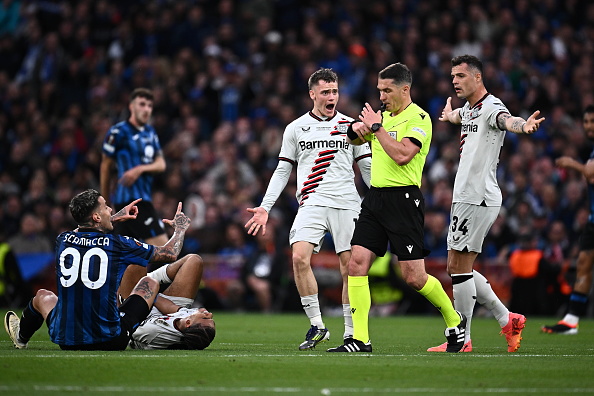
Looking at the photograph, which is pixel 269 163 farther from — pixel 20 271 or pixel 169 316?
pixel 169 316

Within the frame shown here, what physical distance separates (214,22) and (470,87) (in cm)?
1515

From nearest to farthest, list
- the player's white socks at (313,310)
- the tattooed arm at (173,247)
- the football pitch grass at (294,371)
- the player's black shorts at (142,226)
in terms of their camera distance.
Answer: the football pitch grass at (294,371)
the tattooed arm at (173,247)
the player's white socks at (313,310)
the player's black shorts at (142,226)

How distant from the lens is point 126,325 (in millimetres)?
8883

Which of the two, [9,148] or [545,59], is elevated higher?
[545,59]

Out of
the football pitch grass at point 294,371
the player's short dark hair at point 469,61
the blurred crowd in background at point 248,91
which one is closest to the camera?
the football pitch grass at point 294,371

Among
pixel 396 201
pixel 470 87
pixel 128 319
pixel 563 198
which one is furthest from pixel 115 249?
pixel 563 198

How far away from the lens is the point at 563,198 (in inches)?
736

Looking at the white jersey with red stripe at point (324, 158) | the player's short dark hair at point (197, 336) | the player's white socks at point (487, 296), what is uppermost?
the white jersey with red stripe at point (324, 158)

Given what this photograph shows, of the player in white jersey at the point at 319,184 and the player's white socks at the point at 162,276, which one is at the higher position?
the player in white jersey at the point at 319,184

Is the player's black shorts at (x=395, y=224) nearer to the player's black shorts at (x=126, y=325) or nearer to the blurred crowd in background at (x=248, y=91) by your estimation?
the player's black shorts at (x=126, y=325)

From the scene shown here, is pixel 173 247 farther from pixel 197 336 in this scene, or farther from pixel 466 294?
pixel 466 294

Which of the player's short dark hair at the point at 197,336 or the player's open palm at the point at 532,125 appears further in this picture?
the player's short dark hair at the point at 197,336

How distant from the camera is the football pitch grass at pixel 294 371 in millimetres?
6672

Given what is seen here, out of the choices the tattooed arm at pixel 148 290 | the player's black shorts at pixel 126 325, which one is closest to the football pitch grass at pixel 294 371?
the player's black shorts at pixel 126 325
